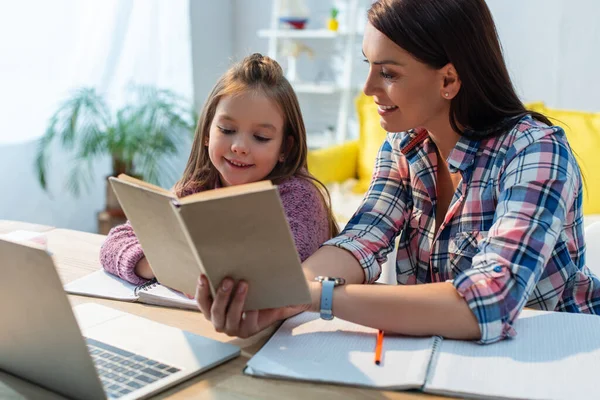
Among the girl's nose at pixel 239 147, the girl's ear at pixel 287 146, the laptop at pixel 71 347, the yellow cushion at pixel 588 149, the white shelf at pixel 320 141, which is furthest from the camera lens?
the white shelf at pixel 320 141

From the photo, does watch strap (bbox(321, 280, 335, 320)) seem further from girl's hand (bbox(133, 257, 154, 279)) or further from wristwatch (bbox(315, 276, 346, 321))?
girl's hand (bbox(133, 257, 154, 279))

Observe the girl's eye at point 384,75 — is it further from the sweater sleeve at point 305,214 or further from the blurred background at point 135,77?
the blurred background at point 135,77

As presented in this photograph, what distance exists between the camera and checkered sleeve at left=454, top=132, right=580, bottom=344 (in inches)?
40.9

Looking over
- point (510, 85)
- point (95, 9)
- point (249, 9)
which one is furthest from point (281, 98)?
point (249, 9)

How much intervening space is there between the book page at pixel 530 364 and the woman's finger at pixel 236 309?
0.26m

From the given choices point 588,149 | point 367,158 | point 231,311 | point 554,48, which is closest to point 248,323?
point 231,311

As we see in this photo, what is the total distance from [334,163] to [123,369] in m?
2.52

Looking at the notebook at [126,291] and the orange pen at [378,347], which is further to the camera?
the notebook at [126,291]

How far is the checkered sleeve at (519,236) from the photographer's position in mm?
1038

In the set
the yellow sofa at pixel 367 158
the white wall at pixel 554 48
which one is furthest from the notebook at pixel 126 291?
the white wall at pixel 554 48

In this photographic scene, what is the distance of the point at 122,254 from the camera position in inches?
52.1

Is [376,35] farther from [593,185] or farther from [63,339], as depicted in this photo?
[593,185]

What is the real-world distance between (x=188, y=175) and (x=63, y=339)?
76 centimetres

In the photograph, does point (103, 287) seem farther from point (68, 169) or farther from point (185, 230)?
point (68, 169)
